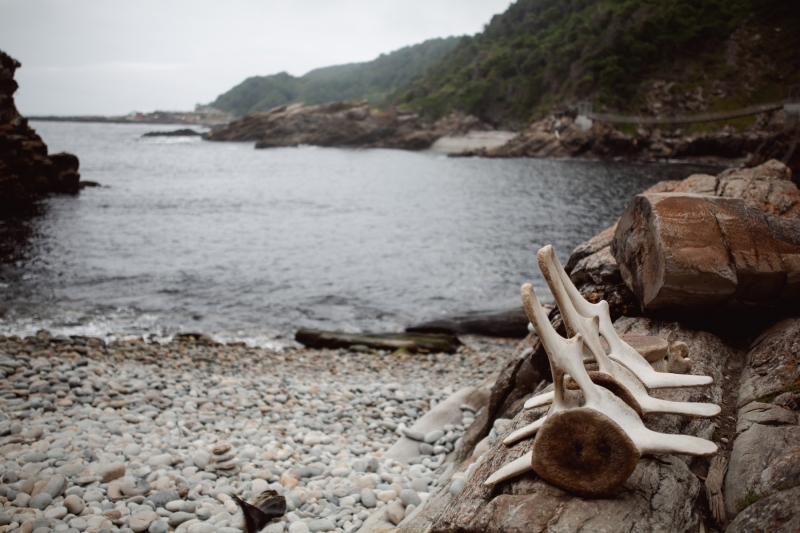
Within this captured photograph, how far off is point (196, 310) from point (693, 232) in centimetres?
1364

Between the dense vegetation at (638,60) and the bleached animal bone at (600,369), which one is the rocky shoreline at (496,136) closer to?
the dense vegetation at (638,60)

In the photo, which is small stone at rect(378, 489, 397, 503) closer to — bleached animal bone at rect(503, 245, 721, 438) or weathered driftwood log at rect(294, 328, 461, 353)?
bleached animal bone at rect(503, 245, 721, 438)

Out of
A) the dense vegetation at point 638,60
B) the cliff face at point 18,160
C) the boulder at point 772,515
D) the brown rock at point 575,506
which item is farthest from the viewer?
the dense vegetation at point 638,60

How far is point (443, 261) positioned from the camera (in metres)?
21.8

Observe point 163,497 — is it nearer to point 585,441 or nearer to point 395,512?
point 395,512

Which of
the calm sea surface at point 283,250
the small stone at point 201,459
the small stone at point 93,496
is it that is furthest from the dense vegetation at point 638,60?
the small stone at point 93,496

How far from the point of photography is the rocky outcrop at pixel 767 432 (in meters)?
2.82

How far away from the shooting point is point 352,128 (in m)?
112

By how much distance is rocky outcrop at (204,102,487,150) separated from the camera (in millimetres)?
104500

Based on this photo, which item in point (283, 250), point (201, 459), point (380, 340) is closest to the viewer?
point (201, 459)

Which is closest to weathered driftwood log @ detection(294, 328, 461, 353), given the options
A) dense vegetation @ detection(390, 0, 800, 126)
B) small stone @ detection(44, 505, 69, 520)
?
small stone @ detection(44, 505, 69, 520)

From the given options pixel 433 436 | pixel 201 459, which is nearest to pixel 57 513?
pixel 201 459

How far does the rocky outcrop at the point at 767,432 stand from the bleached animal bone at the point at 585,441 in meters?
0.38

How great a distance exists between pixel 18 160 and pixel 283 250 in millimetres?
22043
